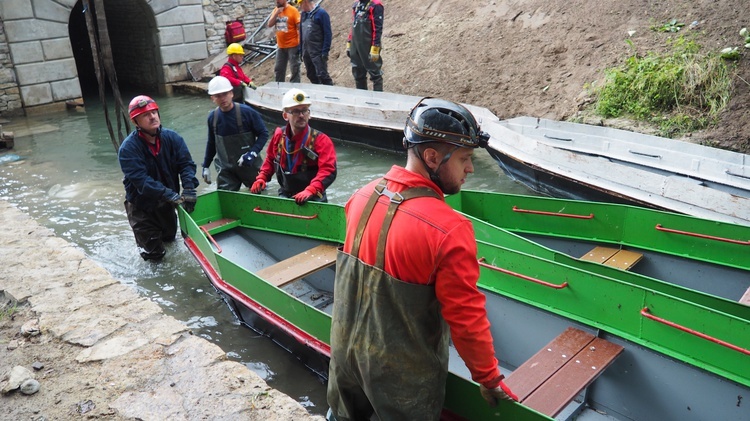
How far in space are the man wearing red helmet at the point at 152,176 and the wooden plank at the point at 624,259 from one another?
4.27 meters

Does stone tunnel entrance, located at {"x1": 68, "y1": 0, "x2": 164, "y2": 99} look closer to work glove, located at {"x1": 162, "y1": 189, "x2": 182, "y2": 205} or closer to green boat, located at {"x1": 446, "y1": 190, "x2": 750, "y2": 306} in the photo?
work glove, located at {"x1": 162, "y1": 189, "x2": 182, "y2": 205}

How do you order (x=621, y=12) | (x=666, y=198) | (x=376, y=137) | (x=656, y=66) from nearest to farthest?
(x=666, y=198), (x=656, y=66), (x=376, y=137), (x=621, y=12)

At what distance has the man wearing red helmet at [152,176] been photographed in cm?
630

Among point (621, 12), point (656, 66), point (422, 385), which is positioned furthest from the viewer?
point (621, 12)

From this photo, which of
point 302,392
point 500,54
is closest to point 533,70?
point 500,54

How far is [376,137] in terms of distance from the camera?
11117 mm

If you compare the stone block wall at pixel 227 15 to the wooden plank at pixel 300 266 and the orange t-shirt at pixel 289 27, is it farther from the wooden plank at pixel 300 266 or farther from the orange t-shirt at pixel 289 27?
the wooden plank at pixel 300 266

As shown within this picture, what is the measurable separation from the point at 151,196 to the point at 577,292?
4.38 metres

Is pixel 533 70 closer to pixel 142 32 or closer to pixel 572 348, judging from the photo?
pixel 572 348

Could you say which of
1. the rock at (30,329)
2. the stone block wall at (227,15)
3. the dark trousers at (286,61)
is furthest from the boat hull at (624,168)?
the stone block wall at (227,15)

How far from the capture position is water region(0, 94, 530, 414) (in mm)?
5672

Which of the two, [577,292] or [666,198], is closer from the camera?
[577,292]

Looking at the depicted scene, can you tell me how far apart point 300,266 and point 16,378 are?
255cm

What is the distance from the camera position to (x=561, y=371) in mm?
4059
